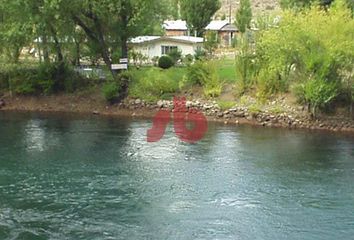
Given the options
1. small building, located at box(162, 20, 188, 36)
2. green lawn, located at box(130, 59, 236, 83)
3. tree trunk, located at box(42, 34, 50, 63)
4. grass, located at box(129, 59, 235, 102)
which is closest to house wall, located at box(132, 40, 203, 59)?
green lawn, located at box(130, 59, 236, 83)

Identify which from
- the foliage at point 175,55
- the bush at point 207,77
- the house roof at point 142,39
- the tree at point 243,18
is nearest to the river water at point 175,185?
the bush at point 207,77

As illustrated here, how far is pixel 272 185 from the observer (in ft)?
77.1

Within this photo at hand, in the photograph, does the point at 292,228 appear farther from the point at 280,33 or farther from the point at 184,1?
the point at 184,1

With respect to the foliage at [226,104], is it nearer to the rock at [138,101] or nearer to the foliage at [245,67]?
the foliage at [245,67]

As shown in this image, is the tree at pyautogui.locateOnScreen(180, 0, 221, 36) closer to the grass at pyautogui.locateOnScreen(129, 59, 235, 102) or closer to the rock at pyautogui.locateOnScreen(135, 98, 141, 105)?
the grass at pyautogui.locateOnScreen(129, 59, 235, 102)

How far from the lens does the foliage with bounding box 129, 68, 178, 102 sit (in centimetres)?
4100

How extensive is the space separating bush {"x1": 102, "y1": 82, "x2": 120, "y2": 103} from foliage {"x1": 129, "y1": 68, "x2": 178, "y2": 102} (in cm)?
96

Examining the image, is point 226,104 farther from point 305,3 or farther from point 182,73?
point 305,3

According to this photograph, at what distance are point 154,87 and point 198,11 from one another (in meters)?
22.4

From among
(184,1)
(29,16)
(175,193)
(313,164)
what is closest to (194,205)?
(175,193)

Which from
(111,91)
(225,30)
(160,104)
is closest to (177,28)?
(225,30)

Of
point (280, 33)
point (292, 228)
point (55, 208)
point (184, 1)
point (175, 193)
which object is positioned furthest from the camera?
point (184, 1)

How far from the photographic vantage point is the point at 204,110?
128 feet

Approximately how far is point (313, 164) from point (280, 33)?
1113 cm
